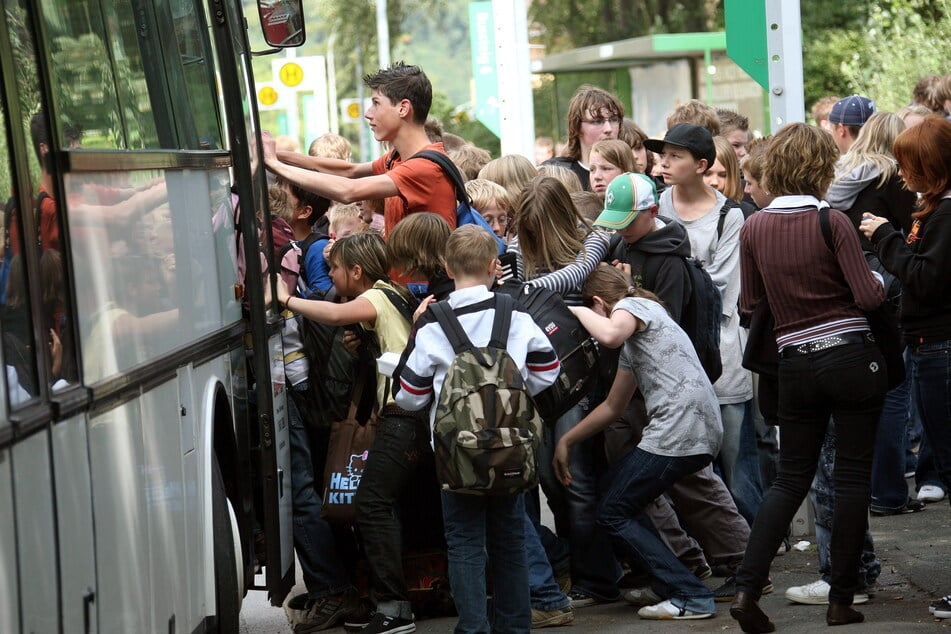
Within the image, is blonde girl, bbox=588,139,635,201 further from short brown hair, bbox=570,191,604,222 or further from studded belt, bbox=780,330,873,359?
studded belt, bbox=780,330,873,359

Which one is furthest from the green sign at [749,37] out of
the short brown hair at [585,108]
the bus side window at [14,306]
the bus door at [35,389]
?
the bus side window at [14,306]

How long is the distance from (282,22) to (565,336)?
5.98 ft

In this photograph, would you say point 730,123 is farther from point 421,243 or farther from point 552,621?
point 552,621

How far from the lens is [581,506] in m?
6.45

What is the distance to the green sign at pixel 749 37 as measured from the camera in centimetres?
788

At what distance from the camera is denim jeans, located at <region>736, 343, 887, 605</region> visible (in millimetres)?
5637

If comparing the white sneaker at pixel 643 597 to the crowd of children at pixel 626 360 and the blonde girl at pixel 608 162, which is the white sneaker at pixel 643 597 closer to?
the crowd of children at pixel 626 360

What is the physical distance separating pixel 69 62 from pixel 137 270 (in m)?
0.62

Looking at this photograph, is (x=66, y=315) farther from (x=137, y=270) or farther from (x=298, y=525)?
(x=298, y=525)

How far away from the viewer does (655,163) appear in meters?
9.23

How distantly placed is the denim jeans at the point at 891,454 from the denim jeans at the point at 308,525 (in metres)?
3.08

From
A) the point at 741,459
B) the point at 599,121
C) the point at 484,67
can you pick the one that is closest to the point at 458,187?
the point at 741,459

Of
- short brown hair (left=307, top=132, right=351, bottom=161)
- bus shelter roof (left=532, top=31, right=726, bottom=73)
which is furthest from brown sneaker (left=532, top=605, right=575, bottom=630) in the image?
bus shelter roof (left=532, top=31, right=726, bottom=73)

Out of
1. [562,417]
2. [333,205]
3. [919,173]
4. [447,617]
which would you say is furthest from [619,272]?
[333,205]
